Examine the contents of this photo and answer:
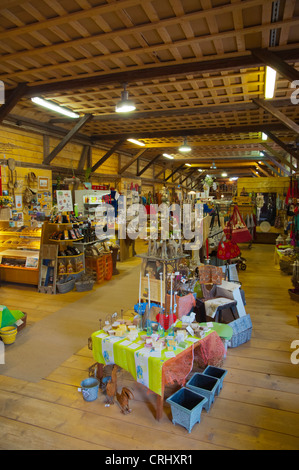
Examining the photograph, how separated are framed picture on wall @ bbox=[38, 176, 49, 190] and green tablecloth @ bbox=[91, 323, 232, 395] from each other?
607 centimetres

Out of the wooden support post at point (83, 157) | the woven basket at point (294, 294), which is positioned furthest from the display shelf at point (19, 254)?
the woven basket at point (294, 294)

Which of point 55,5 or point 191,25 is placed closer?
point 55,5

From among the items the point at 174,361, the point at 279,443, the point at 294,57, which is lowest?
the point at 279,443

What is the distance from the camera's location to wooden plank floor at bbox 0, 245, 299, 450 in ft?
8.34

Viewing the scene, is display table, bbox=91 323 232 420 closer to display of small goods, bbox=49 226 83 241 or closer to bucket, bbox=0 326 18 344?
bucket, bbox=0 326 18 344

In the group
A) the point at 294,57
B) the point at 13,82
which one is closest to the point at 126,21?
the point at 294,57

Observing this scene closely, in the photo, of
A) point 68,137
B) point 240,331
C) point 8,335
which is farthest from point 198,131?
point 8,335

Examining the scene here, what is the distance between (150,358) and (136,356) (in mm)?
155

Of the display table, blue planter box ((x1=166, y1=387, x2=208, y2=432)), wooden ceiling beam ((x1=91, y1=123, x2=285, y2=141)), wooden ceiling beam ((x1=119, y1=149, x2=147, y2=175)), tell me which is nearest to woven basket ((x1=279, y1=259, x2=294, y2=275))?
wooden ceiling beam ((x1=91, y1=123, x2=285, y2=141))

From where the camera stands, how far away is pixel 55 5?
11.0 ft

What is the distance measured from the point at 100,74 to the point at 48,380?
472cm

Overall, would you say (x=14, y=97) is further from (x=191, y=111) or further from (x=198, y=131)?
(x=198, y=131)

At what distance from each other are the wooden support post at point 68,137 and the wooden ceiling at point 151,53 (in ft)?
0.44
